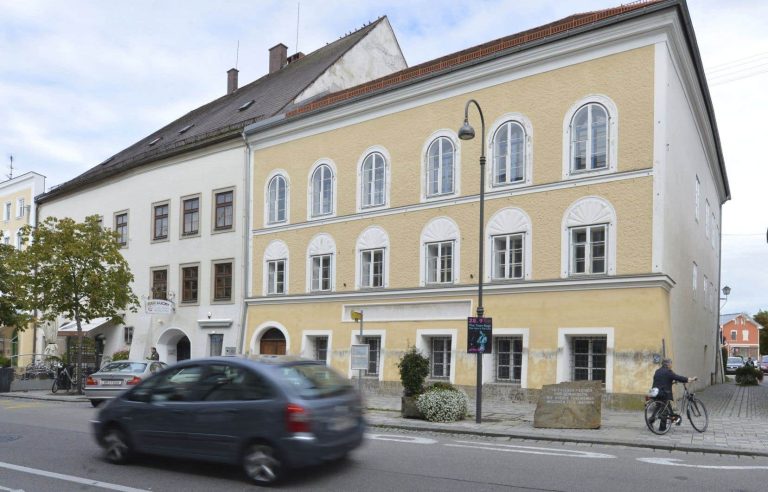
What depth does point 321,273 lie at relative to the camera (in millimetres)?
24688

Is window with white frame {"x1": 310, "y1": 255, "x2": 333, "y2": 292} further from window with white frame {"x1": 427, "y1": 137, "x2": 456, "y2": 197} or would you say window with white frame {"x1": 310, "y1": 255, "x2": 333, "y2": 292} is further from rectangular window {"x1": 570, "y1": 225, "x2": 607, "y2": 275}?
rectangular window {"x1": 570, "y1": 225, "x2": 607, "y2": 275}

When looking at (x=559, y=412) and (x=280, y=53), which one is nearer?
(x=559, y=412)

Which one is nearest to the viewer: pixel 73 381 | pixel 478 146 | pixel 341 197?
pixel 478 146

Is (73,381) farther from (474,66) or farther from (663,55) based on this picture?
(663,55)

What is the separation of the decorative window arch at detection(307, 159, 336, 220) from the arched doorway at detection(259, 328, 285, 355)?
4.77 m

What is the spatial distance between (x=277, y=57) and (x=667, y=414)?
106ft

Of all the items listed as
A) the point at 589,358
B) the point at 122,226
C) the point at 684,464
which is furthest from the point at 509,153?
the point at 122,226

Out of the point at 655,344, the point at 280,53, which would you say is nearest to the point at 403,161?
the point at 655,344

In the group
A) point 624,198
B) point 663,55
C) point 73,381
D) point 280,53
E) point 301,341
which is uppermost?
point 280,53

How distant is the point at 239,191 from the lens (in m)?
27.7

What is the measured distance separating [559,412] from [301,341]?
13.0 m

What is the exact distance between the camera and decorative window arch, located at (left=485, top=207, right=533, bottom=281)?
19359 millimetres

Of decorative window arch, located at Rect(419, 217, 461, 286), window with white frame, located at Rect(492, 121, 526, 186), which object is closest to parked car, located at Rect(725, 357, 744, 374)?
decorative window arch, located at Rect(419, 217, 461, 286)

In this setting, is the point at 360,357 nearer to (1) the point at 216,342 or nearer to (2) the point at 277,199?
(2) the point at 277,199
